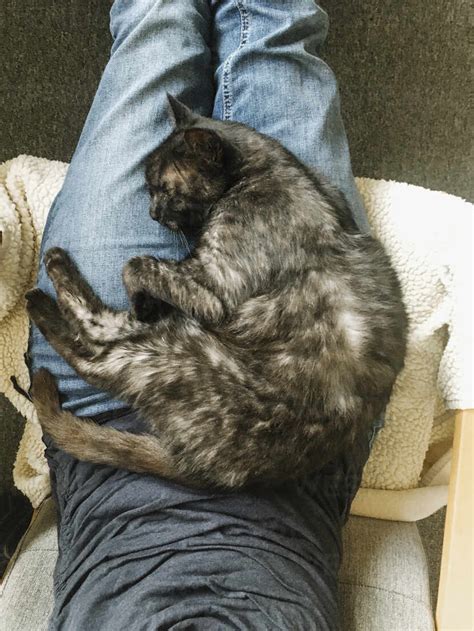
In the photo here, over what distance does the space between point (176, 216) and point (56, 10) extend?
39.6 inches

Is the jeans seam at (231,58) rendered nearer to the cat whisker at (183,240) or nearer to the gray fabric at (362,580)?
the cat whisker at (183,240)

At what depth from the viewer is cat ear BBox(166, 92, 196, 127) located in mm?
1330

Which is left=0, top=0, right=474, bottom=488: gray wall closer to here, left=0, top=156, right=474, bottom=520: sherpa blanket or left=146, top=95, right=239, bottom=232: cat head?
left=0, top=156, right=474, bottom=520: sherpa blanket

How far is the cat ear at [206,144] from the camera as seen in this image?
1272 millimetres

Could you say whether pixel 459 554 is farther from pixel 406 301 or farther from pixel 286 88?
pixel 286 88

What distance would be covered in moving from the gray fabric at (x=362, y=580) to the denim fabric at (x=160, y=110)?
365 millimetres

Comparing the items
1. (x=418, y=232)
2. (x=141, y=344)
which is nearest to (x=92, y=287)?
(x=141, y=344)

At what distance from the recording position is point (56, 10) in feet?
6.32

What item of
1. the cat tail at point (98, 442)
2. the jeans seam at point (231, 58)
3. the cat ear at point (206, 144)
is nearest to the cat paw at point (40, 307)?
the cat tail at point (98, 442)

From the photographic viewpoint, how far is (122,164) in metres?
1.38

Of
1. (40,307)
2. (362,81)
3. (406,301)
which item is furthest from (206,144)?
(362,81)

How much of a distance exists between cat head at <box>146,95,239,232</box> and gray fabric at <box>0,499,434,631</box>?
2.58ft

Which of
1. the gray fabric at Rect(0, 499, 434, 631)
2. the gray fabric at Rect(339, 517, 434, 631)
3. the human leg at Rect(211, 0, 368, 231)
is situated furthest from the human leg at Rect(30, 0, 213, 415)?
the gray fabric at Rect(339, 517, 434, 631)

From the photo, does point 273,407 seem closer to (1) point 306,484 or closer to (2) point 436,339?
(1) point 306,484
